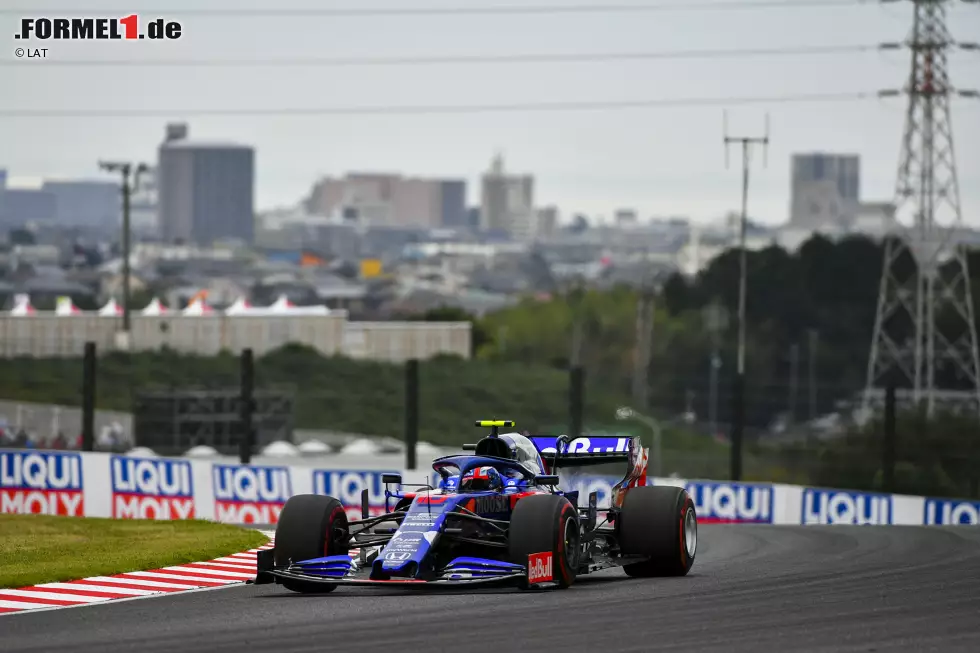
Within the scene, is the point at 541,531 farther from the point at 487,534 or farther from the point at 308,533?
the point at 308,533

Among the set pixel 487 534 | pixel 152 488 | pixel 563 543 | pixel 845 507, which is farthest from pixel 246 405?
pixel 563 543

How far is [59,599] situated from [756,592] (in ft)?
20.3

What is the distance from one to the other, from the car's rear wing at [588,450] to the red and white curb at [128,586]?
3.38 m

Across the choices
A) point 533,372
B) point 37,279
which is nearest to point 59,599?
point 533,372

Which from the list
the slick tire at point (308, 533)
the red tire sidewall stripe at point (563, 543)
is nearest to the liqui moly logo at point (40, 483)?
the slick tire at point (308, 533)

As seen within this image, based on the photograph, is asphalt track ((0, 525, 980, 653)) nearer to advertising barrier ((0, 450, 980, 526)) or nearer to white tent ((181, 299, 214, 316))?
advertising barrier ((0, 450, 980, 526))

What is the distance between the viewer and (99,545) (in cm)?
2041

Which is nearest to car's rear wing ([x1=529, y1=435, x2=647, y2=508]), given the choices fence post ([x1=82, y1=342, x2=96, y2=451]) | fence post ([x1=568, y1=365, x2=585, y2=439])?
fence post ([x1=568, y1=365, x2=585, y2=439])

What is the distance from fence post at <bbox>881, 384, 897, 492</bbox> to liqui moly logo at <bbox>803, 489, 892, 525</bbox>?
2.29 m

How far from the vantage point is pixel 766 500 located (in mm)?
30578

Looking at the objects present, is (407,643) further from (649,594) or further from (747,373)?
(747,373)

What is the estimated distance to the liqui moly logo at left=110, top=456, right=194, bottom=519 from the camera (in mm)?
31625

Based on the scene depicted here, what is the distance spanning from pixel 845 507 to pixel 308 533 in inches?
660

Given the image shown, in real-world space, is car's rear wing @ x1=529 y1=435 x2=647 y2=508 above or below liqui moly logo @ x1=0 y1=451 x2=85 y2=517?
above
